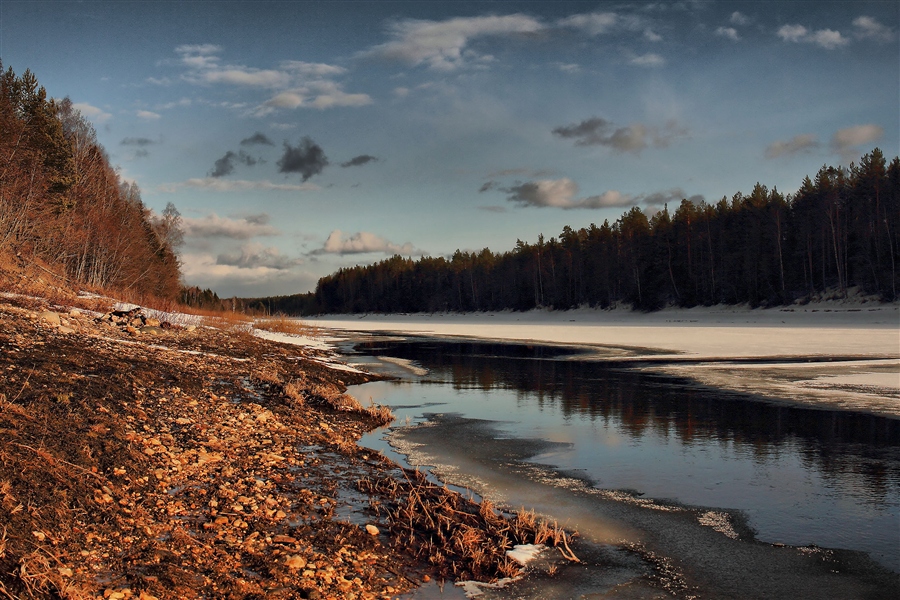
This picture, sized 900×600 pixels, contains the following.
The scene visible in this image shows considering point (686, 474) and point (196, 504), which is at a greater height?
point (196, 504)

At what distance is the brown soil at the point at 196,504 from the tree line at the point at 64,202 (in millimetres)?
16108

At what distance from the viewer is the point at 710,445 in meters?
11.0

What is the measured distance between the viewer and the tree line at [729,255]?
183 feet

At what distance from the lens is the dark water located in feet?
24.2

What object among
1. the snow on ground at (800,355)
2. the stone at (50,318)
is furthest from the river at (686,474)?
the stone at (50,318)

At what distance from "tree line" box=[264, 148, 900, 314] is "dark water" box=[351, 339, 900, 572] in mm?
43393

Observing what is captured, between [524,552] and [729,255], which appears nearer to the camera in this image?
[524,552]

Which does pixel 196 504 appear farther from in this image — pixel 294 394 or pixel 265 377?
pixel 265 377

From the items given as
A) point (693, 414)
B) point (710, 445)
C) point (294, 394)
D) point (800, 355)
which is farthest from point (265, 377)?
point (800, 355)

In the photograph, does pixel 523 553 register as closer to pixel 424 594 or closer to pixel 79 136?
pixel 424 594

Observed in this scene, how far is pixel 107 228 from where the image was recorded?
44.9m

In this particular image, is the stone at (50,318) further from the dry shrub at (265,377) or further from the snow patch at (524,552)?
the snow patch at (524,552)

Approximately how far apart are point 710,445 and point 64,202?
36.9m

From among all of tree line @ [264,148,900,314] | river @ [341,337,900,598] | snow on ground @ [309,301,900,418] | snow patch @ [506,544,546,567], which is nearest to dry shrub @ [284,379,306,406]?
river @ [341,337,900,598]
